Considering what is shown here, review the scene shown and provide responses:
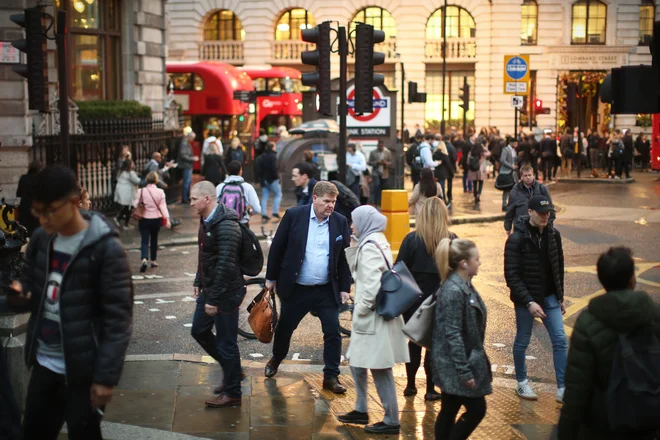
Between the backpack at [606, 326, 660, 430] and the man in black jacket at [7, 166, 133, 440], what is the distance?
7.80 feet

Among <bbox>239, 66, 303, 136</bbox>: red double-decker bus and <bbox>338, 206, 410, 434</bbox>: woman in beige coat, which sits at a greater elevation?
<bbox>239, 66, 303, 136</bbox>: red double-decker bus

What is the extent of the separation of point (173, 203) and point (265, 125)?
59.0ft

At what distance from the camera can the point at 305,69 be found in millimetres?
54375

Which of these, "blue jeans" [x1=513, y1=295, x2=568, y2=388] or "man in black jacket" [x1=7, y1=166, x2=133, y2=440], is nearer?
"man in black jacket" [x1=7, y1=166, x2=133, y2=440]

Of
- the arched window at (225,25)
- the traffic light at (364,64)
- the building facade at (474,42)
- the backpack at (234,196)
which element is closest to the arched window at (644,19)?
the building facade at (474,42)

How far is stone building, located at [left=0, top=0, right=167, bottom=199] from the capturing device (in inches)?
829

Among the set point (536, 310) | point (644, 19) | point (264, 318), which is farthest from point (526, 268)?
point (644, 19)

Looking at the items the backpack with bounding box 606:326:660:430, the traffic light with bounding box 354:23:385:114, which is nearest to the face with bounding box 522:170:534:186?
the traffic light with bounding box 354:23:385:114

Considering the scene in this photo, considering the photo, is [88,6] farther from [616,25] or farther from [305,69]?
[616,25]

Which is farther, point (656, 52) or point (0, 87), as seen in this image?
point (0, 87)

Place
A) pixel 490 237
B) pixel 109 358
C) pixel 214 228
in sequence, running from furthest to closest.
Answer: pixel 490 237, pixel 214 228, pixel 109 358

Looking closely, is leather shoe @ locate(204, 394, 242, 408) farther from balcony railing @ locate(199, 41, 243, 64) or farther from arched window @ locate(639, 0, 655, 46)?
balcony railing @ locate(199, 41, 243, 64)

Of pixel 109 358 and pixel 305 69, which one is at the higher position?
pixel 305 69

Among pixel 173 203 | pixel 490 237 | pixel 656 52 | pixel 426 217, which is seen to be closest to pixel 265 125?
pixel 173 203
